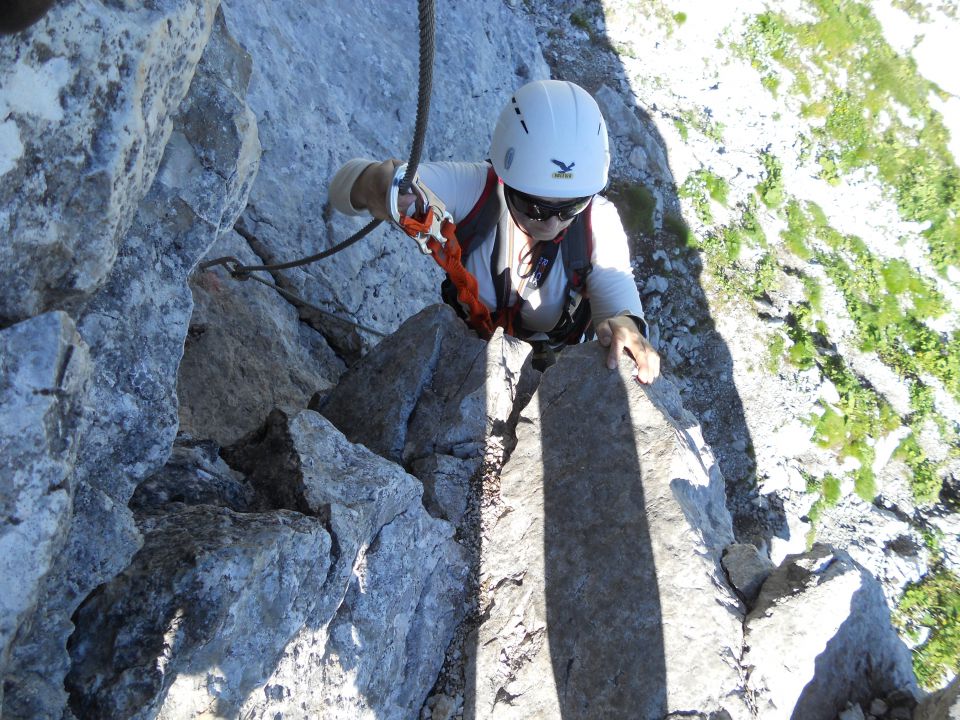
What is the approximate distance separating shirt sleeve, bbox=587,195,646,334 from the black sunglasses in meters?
0.36

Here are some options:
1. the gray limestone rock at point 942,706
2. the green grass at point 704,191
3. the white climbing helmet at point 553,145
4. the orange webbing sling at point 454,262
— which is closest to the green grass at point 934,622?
the green grass at point 704,191

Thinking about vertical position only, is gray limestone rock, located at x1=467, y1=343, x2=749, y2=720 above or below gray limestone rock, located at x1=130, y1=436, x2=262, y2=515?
above

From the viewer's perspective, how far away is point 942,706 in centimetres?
309

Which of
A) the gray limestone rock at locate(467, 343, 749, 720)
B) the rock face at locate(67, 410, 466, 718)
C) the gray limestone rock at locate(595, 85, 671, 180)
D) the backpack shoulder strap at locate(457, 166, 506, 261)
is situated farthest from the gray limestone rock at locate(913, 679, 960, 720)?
the gray limestone rock at locate(595, 85, 671, 180)

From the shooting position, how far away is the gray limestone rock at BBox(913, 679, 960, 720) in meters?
3.00

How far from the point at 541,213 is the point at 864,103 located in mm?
13485

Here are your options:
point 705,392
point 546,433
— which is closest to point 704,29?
point 705,392

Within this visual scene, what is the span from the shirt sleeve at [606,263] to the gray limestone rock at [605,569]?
31.0 inches

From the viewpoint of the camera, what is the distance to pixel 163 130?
275 centimetres

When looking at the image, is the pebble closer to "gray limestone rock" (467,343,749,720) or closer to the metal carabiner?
"gray limestone rock" (467,343,749,720)

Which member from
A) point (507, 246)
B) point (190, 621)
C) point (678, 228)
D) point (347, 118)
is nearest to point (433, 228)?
point (507, 246)

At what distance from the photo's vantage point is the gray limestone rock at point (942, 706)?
2996 millimetres

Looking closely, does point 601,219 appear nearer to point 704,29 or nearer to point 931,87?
point 704,29

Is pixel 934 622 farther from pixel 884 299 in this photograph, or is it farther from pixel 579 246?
pixel 579 246
